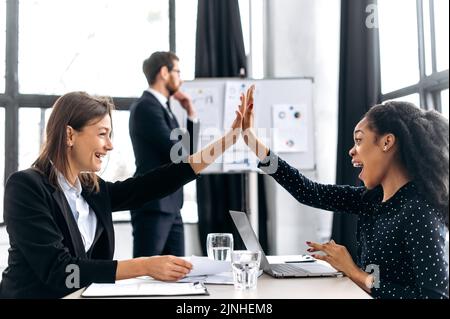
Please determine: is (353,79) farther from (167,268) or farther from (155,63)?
(167,268)

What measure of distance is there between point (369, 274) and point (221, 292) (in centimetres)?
36

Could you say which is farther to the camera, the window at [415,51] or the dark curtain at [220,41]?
the dark curtain at [220,41]

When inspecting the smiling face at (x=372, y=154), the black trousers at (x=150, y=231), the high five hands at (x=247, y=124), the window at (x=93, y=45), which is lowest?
the black trousers at (x=150, y=231)

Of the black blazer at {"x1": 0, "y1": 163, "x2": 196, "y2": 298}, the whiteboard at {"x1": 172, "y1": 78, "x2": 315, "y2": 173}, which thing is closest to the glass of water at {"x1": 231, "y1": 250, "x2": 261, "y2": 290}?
the black blazer at {"x1": 0, "y1": 163, "x2": 196, "y2": 298}

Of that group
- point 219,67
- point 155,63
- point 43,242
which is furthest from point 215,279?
point 219,67

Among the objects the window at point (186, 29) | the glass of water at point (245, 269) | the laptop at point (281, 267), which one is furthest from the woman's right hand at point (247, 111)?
the window at point (186, 29)

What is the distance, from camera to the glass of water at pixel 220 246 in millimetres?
1324

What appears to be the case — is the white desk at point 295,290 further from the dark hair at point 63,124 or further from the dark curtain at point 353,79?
the dark curtain at point 353,79

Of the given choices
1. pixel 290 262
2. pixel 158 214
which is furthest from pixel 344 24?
pixel 290 262

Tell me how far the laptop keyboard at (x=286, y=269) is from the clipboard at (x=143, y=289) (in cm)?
23

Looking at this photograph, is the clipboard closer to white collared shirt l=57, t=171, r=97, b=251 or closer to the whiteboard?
white collared shirt l=57, t=171, r=97, b=251

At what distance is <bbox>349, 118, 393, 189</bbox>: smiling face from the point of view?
121cm

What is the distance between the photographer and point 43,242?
43.1 inches
